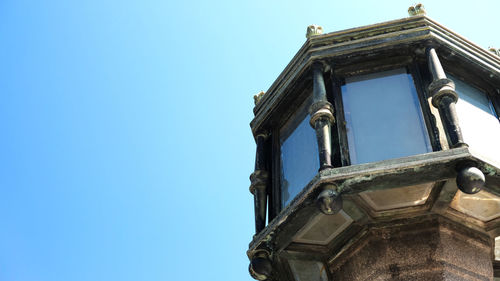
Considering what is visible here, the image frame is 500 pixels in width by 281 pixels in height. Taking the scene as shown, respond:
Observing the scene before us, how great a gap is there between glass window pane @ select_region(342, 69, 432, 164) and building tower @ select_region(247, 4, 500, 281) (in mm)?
13

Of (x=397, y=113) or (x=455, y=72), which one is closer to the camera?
(x=397, y=113)

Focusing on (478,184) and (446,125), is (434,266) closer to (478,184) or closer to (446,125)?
(478,184)

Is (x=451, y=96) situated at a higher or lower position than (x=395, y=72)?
lower

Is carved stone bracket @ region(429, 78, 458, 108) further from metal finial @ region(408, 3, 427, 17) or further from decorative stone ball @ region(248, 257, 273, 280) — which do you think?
decorative stone ball @ region(248, 257, 273, 280)

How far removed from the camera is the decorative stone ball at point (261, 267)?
8.34 meters

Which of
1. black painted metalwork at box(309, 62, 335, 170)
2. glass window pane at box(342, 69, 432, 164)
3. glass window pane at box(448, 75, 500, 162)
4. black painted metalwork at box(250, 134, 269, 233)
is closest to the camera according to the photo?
black painted metalwork at box(309, 62, 335, 170)

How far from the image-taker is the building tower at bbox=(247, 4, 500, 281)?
24.3 ft

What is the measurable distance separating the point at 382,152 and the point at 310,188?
109 cm

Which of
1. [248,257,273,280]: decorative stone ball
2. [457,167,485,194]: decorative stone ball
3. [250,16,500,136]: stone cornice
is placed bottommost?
[248,257,273,280]: decorative stone ball

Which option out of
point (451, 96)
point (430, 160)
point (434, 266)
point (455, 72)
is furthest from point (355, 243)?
point (455, 72)

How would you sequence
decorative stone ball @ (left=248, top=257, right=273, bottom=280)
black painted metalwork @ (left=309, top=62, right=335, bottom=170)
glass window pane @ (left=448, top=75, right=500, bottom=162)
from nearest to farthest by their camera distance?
1. black painted metalwork @ (left=309, top=62, right=335, bottom=170)
2. glass window pane @ (left=448, top=75, right=500, bottom=162)
3. decorative stone ball @ (left=248, top=257, right=273, bottom=280)

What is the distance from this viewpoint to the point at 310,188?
7500mm

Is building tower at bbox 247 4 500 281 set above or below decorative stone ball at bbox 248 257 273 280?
above

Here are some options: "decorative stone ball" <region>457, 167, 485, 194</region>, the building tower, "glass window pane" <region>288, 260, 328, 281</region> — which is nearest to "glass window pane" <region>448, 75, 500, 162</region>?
the building tower
